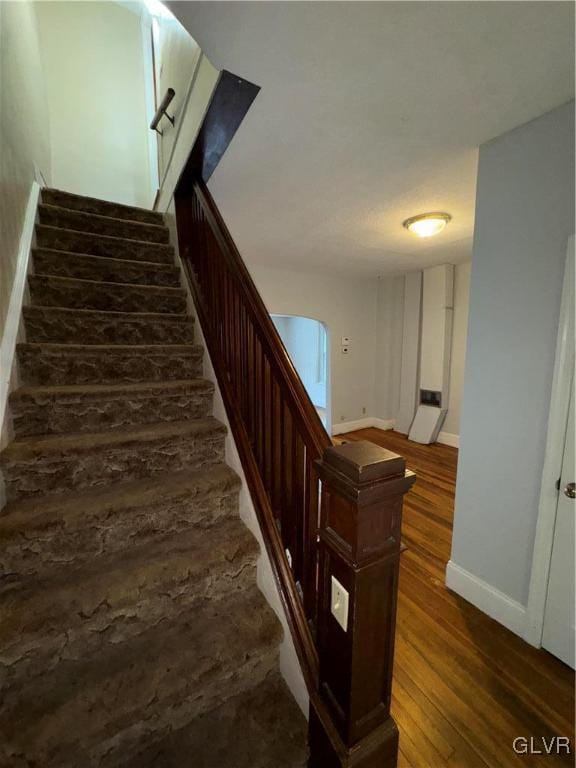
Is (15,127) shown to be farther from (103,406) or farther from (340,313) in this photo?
(340,313)

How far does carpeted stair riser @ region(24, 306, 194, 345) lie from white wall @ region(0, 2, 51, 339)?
0.82 ft

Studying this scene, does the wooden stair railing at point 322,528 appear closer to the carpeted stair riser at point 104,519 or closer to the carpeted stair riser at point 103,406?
the carpeted stair riser at point 104,519

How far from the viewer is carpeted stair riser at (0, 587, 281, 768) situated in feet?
2.77

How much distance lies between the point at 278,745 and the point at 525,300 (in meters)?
2.02

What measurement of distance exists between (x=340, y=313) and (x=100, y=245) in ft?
11.5

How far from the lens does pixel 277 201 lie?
2.27 m

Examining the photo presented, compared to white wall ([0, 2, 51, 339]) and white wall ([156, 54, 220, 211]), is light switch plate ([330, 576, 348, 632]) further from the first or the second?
white wall ([156, 54, 220, 211])

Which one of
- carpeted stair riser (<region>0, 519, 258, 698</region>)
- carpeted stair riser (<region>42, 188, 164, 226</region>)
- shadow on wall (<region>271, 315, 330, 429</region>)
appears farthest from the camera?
shadow on wall (<region>271, 315, 330, 429</region>)

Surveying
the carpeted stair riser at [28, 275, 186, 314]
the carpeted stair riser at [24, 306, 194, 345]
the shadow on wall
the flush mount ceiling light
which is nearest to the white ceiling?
the flush mount ceiling light

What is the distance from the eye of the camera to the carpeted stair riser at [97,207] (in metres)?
2.37

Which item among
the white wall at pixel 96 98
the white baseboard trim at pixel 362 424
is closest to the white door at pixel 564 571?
the white baseboard trim at pixel 362 424

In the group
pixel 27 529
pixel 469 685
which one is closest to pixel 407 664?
pixel 469 685

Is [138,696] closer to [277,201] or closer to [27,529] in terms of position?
[27,529]

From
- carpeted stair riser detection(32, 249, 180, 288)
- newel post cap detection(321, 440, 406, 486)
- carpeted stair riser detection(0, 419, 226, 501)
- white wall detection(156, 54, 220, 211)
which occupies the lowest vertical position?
carpeted stair riser detection(0, 419, 226, 501)
